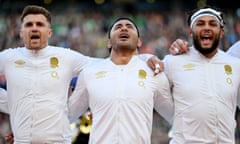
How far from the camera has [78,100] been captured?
21.2ft

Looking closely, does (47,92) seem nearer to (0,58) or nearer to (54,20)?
(0,58)

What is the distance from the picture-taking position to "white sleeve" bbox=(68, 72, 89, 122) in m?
6.37

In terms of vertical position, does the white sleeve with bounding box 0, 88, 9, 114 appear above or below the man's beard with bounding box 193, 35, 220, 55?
below

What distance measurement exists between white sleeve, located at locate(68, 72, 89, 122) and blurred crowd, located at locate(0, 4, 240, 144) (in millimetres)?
7962

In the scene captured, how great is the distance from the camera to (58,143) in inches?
247

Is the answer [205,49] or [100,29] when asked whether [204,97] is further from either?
[100,29]

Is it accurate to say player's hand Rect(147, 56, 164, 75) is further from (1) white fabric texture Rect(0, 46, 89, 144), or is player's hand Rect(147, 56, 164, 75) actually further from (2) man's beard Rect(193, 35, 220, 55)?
(1) white fabric texture Rect(0, 46, 89, 144)

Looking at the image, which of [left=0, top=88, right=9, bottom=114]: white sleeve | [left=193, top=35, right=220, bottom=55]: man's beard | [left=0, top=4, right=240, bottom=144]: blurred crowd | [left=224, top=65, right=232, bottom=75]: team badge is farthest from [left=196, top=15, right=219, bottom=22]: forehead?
[left=0, top=4, right=240, bottom=144]: blurred crowd

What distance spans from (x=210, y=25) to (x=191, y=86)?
66 centimetres

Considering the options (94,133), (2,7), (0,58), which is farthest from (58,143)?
(2,7)

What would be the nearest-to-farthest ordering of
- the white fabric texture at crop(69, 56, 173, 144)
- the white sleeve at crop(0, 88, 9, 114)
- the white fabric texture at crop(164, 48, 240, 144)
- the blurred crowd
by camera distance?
the white fabric texture at crop(69, 56, 173, 144)
the white fabric texture at crop(164, 48, 240, 144)
the white sleeve at crop(0, 88, 9, 114)
the blurred crowd

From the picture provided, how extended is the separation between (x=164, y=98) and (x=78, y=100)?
2.83ft

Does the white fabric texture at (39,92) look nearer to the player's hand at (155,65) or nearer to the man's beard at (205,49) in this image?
the player's hand at (155,65)

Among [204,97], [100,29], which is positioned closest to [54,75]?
[204,97]
